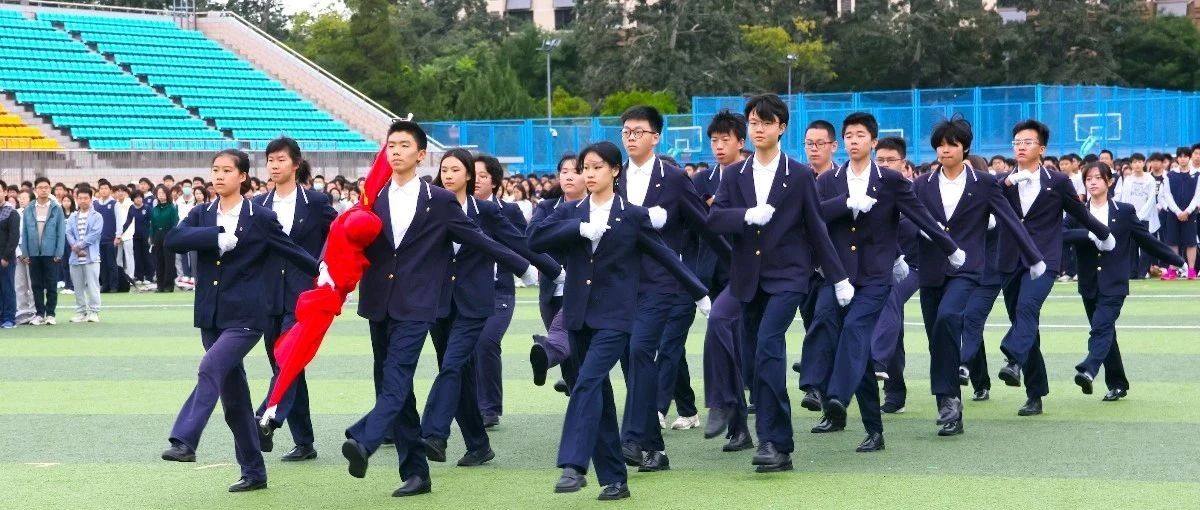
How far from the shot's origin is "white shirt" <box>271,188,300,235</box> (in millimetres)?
9977

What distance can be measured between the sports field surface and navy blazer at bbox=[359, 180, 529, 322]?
996 mm

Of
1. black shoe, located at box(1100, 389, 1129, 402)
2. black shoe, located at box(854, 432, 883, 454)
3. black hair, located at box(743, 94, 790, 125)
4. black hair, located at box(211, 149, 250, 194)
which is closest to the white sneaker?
black shoe, located at box(854, 432, 883, 454)

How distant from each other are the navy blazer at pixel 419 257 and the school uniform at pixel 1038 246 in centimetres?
425

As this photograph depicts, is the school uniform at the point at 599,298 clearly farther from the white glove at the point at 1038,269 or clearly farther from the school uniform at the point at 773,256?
the white glove at the point at 1038,269

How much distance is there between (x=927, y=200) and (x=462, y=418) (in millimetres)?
3683

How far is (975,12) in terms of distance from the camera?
66938 millimetres

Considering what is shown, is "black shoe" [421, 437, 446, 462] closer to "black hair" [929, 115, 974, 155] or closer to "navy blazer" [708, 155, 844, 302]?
"navy blazer" [708, 155, 844, 302]

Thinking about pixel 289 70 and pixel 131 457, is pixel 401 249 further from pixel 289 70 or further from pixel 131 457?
pixel 289 70

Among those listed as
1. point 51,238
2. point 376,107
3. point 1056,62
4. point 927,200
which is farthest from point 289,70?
point 927,200

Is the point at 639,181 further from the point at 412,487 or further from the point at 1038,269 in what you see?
the point at 1038,269

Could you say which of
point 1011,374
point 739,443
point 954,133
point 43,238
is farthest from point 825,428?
point 43,238

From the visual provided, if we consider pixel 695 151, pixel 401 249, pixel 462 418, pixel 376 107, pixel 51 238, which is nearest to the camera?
pixel 401 249

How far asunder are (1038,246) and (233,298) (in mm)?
5901

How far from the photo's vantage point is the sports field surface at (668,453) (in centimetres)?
823
